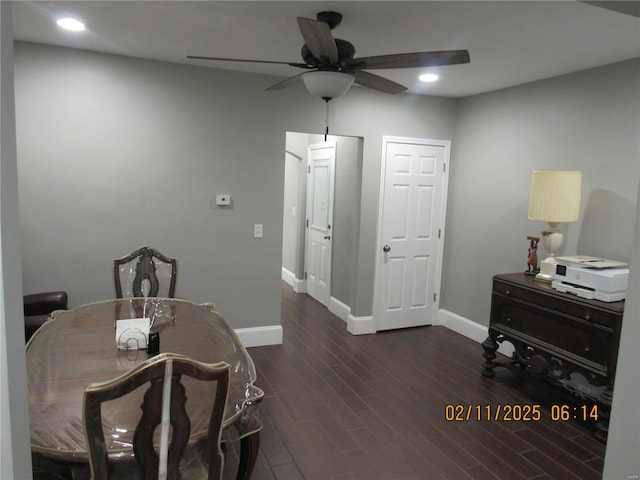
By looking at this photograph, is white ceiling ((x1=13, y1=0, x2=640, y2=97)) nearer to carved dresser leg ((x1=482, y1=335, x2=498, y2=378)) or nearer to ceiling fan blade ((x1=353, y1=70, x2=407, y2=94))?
ceiling fan blade ((x1=353, y1=70, x2=407, y2=94))

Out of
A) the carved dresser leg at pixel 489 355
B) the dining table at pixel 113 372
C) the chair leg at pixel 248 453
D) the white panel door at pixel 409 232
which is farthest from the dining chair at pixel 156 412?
the white panel door at pixel 409 232

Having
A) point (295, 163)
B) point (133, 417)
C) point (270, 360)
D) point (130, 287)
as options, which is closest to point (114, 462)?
point (133, 417)

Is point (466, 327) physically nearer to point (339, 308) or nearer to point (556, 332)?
point (339, 308)

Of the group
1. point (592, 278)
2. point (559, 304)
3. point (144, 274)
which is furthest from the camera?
point (144, 274)

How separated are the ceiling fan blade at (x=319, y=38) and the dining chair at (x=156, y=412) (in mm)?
1355

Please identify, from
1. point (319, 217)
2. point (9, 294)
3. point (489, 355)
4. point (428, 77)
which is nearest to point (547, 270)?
point (489, 355)

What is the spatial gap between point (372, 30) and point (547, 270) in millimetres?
2344

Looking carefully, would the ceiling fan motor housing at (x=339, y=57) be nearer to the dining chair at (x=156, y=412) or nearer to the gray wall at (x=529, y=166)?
the dining chair at (x=156, y=412)

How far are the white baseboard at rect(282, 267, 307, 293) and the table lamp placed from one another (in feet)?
11.5

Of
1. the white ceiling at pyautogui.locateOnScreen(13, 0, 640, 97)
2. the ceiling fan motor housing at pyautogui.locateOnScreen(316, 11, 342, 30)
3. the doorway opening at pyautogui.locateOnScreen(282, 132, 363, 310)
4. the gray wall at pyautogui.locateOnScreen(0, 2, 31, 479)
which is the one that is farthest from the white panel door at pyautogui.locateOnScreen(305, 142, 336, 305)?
the gray wall at pyautogui.locateOnScreen(0, 2, 31, 479)

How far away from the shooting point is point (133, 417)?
Result: 1.59 metres

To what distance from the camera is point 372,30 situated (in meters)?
2.64

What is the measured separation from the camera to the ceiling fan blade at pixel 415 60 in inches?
76.7

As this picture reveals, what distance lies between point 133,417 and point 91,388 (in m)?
0.43
